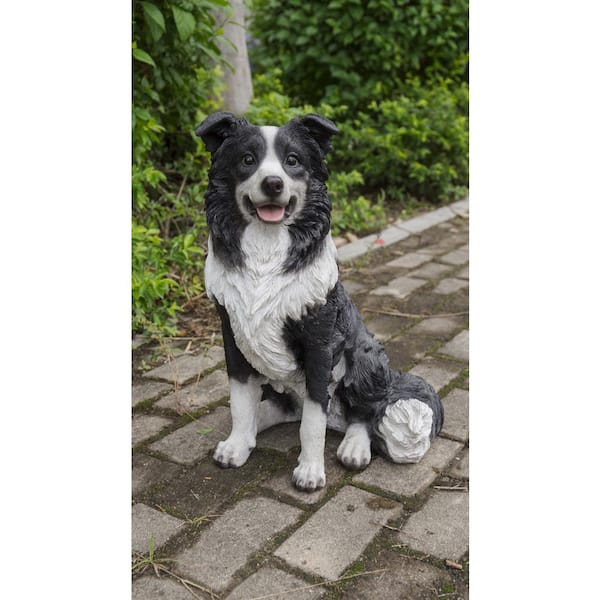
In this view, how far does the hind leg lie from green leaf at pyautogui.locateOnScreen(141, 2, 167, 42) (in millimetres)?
2700

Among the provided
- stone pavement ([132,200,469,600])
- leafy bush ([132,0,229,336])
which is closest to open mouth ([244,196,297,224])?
stone pavement ([132,200,469,600])

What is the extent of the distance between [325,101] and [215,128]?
563 centimetres

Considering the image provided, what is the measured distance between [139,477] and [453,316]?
2384 mm

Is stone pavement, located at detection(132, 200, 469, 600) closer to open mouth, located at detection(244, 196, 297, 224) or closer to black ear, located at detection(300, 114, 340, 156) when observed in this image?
open mouth, located at detection(244, 196, 297, 224)

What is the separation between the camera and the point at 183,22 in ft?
13.6

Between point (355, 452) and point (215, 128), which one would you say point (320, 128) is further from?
point (355, 452)

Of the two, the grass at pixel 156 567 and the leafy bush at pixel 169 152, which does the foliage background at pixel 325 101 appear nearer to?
the leafy bush at pixel 169 152

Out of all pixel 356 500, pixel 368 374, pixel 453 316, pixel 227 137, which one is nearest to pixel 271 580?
pixel 356 500

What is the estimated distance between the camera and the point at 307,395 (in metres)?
2.51

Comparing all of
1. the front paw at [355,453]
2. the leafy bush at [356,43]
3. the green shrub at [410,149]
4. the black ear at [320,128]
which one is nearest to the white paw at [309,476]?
the front paw at [355,453]

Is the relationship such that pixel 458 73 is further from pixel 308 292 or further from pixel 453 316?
pixel 308 292

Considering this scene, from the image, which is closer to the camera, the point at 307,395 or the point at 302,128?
the point at 302,128

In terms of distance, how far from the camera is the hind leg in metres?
2.64

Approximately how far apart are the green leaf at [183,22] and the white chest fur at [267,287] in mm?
2251
